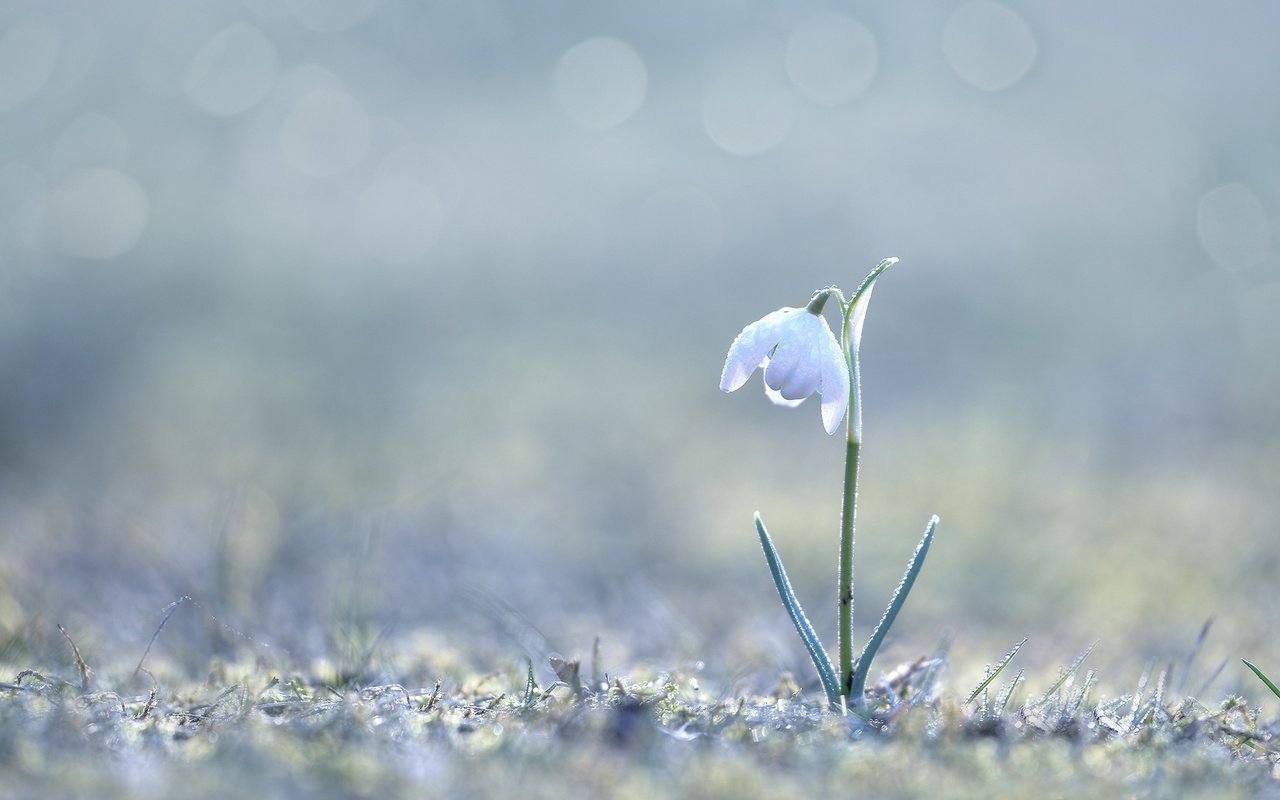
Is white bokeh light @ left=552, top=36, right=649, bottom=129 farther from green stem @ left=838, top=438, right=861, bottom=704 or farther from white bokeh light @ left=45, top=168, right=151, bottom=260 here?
green stem @ left=838, top=438, right=861, bottom=704

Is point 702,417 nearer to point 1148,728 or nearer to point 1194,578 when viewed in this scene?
point 1194,578

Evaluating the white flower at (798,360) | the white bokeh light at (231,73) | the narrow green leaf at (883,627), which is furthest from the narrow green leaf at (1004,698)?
the white bokeh light at (231,73)

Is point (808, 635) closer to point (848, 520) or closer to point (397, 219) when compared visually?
point (848, 520)

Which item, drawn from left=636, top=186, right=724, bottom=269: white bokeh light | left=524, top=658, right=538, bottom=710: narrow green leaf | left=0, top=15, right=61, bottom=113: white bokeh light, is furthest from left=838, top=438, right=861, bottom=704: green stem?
left=0, top=15, right=61, bottom=113: white bokeh light

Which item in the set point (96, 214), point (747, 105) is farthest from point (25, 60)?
point (747, 105)

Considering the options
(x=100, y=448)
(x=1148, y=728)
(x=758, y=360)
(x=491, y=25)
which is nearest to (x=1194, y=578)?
(x=1148, y=728)
